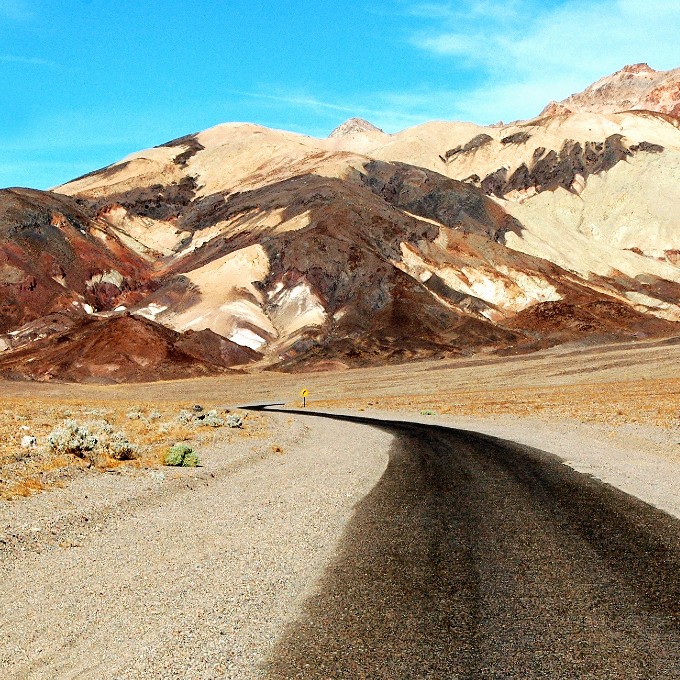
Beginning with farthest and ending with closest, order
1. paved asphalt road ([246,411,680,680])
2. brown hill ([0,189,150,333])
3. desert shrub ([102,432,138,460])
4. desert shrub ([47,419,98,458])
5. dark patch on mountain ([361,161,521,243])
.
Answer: dark patch on mountain ([361,161,521,243]) < brown hill ([0,189,150,333]) < desert shrub ([102,432,138,460]) < desert shrub ([47,419,98,458]) < paved asphalt road ([246,411,680,680])

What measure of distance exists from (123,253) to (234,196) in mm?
42848

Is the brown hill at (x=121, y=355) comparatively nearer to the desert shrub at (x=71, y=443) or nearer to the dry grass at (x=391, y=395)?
the dry grass at (x=391, y=395)

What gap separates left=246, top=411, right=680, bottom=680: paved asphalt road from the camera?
604cm

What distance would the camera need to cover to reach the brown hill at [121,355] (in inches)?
4090

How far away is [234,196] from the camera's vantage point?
19762cm

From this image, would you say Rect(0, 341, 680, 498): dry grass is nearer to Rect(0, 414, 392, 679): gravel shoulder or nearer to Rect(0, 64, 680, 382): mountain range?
Rect(0, 414, 392, 679): gravel shoulder

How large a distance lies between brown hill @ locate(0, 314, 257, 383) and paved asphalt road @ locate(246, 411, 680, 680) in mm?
96077

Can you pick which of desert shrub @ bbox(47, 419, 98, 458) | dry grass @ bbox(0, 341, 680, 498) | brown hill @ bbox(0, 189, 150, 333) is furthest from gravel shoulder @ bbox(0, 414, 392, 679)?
brown hill @ bbox(0, 189, 150, 333)

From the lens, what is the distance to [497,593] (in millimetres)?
7668

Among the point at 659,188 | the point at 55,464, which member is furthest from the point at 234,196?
the point at 55,464

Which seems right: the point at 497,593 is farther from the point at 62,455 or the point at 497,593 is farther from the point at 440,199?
the point at 440,199

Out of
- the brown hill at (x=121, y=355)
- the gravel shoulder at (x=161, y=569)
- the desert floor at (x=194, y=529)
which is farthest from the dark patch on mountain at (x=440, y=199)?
the gravel shoulder at (x=161, y=569)

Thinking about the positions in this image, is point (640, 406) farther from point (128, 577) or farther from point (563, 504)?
point (128, 577)

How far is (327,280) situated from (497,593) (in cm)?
12809
